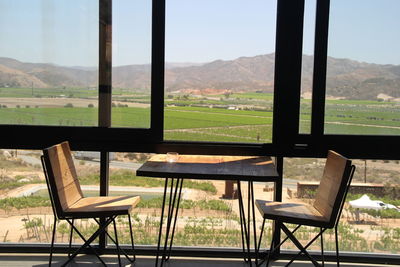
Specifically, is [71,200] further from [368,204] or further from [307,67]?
[368,204]

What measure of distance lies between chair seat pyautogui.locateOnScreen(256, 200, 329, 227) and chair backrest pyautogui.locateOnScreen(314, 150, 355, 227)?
60mm

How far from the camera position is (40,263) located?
12.2 feet

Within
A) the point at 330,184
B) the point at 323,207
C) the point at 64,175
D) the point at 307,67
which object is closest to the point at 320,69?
the point at 307,67

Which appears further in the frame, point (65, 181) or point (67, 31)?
point (67, 31)

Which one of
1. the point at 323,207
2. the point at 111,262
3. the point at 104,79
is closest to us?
the point at 323,207

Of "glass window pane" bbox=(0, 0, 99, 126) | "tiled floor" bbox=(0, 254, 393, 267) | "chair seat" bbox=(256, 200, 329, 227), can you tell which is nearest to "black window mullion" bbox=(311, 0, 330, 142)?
"chair seat" bbox=(256, 200, 329, 227)

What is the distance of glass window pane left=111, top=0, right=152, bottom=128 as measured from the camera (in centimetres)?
383

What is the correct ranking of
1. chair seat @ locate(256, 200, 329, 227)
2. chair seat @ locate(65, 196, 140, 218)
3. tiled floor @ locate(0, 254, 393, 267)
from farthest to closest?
tiled floor @ locate(0, 254, 393, 267) → chair seat @ locate(65, 196, 140, 218) → chair seat @ locate(256, 200, 329, 227)

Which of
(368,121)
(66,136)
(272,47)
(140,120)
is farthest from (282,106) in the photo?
(66,136)

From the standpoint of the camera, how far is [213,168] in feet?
10.8

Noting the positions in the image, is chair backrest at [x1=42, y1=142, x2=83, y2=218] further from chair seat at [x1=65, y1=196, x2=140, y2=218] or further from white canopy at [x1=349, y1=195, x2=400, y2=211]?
white canopy at [x1=349, y1=195, x2=400, y2=211]

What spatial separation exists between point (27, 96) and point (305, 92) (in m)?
2.60

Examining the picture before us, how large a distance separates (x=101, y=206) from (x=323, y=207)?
1785 millimetres

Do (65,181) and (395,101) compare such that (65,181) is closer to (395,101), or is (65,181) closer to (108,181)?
(108,181)
